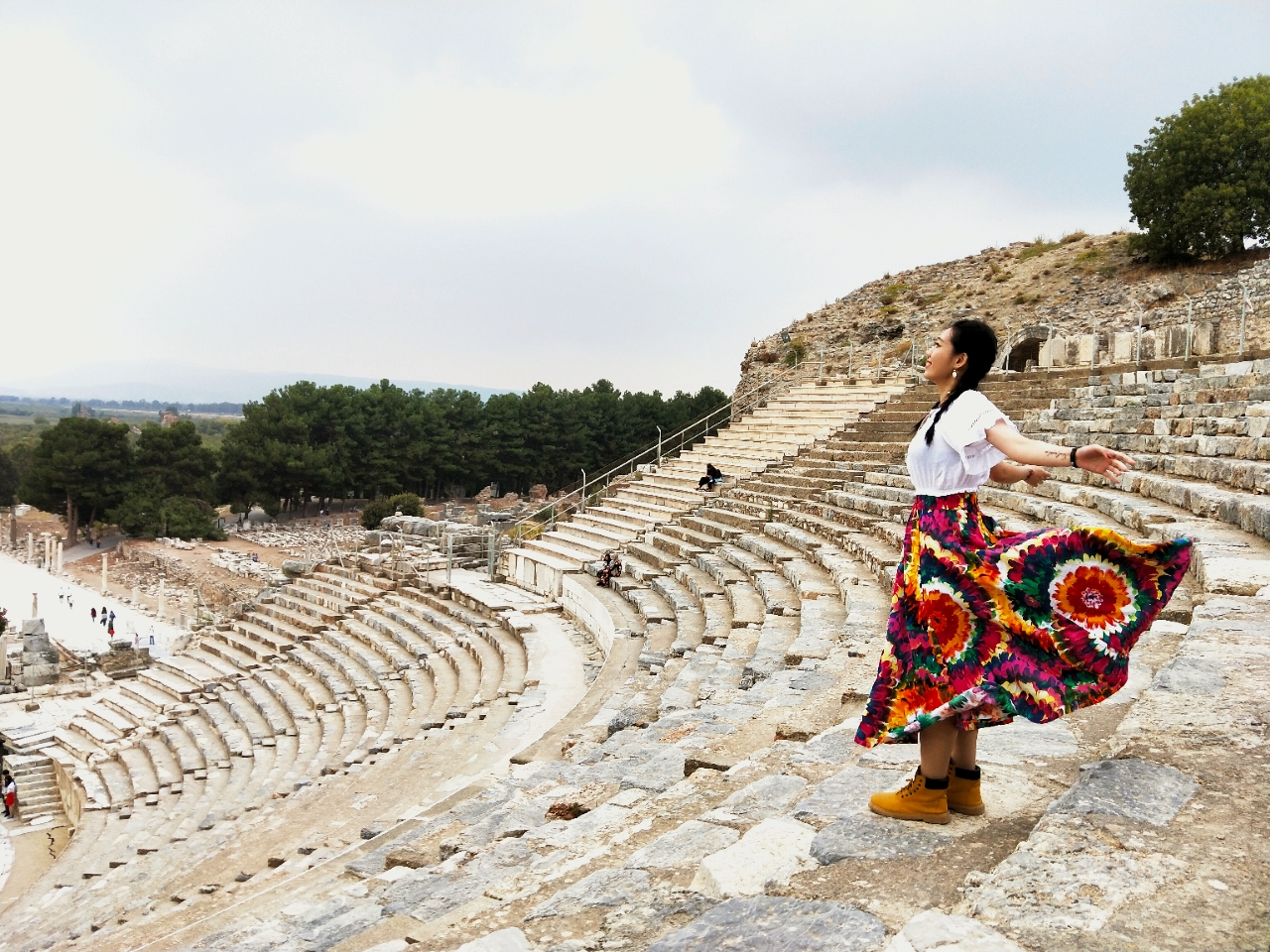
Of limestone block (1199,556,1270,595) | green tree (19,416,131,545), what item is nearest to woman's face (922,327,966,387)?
limestone block (1199,556,1270,595)

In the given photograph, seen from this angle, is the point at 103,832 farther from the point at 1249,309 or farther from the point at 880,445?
the point at 1249,309

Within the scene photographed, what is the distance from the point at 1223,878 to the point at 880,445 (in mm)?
12843

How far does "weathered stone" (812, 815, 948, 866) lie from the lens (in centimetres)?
234

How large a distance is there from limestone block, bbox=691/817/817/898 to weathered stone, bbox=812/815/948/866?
0.05 m

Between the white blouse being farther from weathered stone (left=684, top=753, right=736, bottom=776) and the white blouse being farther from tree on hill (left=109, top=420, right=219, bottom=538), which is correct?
tree on hill (left=109, top=420, right=219, bottom=538)

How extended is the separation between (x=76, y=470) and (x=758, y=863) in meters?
48.4

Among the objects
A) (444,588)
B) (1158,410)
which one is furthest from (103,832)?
(1158,410)

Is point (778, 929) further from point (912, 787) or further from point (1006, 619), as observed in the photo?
point (1006, 619)

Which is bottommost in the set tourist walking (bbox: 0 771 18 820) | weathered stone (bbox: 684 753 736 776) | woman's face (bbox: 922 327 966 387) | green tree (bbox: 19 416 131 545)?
tourist walking (bbox: 0 771 18 820)

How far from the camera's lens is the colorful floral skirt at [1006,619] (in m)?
2.37

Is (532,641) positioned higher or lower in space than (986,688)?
lower

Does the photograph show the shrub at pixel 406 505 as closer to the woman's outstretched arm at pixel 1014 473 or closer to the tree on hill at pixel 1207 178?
the tree on hill at pixel 1207 178

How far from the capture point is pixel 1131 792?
87.2 inches

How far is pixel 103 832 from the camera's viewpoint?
11617mm
